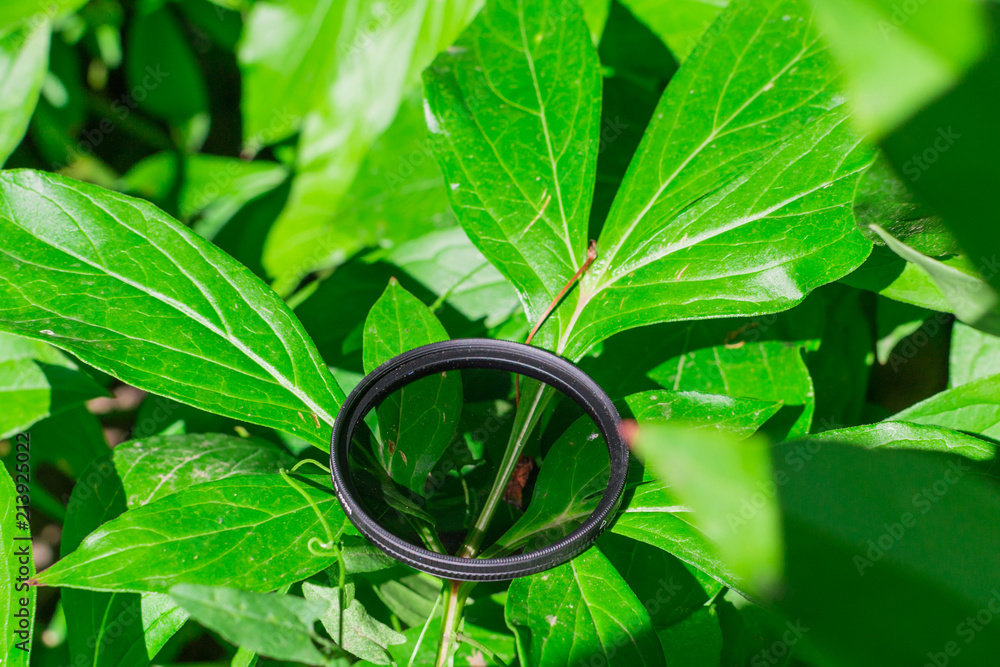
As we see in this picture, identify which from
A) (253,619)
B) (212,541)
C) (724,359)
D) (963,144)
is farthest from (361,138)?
(963,144)

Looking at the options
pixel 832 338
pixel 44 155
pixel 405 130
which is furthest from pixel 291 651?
pixel 44 155

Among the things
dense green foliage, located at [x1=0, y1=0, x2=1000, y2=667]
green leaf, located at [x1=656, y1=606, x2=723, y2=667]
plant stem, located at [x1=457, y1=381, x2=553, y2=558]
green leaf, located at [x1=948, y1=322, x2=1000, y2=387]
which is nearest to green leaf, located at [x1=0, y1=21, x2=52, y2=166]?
dense green foliage, located at [x1=0, y1=0, x2=1000, y2=667]

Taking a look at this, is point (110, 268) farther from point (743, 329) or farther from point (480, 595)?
point (743, 329)

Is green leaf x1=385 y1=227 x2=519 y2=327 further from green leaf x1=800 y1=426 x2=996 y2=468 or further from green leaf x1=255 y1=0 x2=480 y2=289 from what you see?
green leaf x1=800 y1=426 x2=996 y2=468

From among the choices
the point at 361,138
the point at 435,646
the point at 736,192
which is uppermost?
the point at 736,192

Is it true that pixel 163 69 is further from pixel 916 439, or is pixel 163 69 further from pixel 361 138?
pixel 916 439

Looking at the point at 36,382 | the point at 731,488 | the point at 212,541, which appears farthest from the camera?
the point at 36,382
